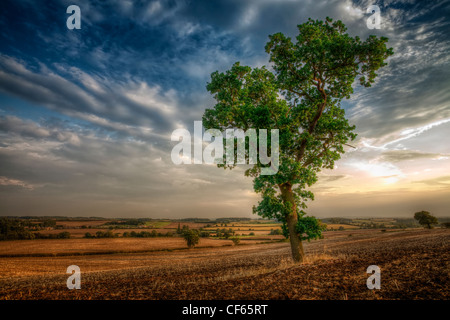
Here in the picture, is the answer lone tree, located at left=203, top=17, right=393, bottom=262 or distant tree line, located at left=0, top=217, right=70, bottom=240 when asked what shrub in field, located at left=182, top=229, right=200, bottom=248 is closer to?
distant tree line, located at left=0, top=217, right=70, bottom=240

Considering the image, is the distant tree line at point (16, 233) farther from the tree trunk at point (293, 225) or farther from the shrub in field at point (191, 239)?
the tree trunk at point (293, 225)

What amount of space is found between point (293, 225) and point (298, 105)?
981 centimetres

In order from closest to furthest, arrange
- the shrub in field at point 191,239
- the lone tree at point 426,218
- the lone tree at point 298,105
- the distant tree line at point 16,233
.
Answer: the lone tree at point 298,105, the shrub in field at point 191,239, the lone tree at point 426,218, the distant tree line at point 16,233

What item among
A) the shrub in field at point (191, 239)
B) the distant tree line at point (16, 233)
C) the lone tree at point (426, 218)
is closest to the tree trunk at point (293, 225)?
the shrub in field at point (191, 239)

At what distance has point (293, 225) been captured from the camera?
15.9 m

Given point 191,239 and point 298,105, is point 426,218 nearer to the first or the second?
point 191,239

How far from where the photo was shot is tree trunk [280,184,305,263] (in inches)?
Result: 611

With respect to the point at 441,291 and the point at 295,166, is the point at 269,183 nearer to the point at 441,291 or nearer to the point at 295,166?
the point at 295,166

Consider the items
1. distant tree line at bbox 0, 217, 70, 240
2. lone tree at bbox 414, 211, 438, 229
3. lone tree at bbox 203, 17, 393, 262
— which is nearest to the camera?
lone tree at bbox 203, 17, 393, 262

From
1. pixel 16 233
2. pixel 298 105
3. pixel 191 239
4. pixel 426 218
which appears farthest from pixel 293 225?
pixel 16 233

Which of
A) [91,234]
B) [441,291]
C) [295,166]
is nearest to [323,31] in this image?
[295,166]

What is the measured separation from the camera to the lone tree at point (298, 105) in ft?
49.2

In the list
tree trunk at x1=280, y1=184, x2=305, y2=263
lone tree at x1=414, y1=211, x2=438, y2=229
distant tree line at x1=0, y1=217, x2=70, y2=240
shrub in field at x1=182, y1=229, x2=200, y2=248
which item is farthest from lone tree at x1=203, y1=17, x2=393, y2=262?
distant tree line at x1=0, y1=217, x2=70, y2=240

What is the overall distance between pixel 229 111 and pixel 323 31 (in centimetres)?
949
